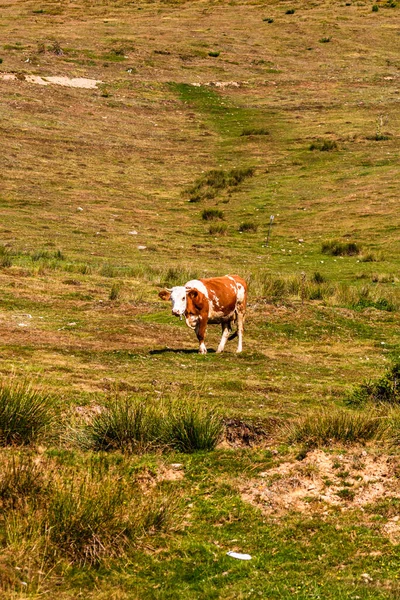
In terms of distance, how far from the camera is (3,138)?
165ft

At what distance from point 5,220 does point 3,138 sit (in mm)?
15457

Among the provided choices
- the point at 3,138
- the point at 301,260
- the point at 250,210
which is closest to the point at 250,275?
the point at 301,260

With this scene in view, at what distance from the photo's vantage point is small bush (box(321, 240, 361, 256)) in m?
35.2

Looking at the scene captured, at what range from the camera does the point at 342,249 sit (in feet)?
116

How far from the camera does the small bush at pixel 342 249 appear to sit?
116 ft

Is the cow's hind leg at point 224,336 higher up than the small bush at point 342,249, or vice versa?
the cow's hind leg at point 224,336

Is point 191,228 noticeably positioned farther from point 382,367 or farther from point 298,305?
point 382,367

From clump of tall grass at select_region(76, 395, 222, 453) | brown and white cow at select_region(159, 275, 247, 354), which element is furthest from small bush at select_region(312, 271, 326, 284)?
clump of tall grass at select_region(76, 395, 222, 453)

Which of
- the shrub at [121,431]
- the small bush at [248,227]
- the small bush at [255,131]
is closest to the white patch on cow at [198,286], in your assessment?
the shrub at [121,431]

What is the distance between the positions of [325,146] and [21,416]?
46235 millimetres

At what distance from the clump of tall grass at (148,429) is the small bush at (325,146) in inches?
1775

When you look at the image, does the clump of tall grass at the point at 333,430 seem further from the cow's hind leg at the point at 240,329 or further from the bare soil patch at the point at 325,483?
the cow's hind leg at the point at 240,329

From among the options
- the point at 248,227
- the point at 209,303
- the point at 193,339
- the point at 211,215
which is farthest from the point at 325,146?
the point at 209,303

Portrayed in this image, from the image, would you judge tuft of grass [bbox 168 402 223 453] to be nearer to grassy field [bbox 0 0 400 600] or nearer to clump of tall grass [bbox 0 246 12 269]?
grassy field [bbox 0 0 400 600]
